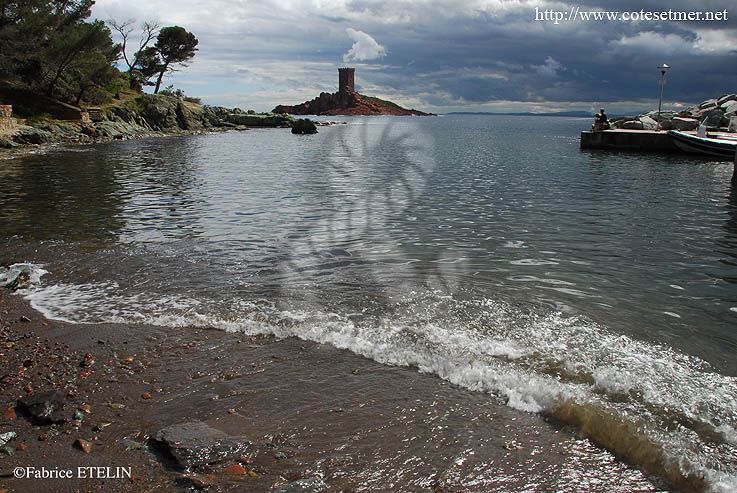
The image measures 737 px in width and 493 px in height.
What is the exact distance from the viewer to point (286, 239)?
15055 mm

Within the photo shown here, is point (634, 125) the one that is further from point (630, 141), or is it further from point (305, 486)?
point (305, 486)

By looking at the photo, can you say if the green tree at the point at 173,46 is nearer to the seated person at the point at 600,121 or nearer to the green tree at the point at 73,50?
the green tree at the point at 73,50

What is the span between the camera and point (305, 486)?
15.4 ft

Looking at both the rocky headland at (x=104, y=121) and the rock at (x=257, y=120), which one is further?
the rock at (x=257, y=120)

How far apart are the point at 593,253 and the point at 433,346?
25.0 ft

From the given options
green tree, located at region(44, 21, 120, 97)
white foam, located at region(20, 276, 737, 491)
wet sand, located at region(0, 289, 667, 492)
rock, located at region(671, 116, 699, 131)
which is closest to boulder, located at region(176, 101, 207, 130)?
green tree, located at region(44, 21, 120, 97)

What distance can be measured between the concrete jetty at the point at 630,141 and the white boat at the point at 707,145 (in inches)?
54.5

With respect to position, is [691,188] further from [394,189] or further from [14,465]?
[14,465]

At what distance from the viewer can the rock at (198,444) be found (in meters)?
5.07

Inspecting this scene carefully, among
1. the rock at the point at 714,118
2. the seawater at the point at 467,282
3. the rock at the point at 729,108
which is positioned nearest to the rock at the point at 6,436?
the seawater at the point at 467,282

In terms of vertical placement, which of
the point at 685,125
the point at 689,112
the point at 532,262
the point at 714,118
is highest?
the point at 689,112

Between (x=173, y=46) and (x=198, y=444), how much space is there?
110m

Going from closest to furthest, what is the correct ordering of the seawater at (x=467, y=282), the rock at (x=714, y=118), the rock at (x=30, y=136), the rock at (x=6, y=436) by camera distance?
the rock at (x=6, y=436) → the seawater at (x=467, y=282) → the rock at (x=30, y=136) → the rock at (x=714, y=118)

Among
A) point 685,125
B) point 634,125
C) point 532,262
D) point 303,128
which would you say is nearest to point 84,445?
point 532,262
